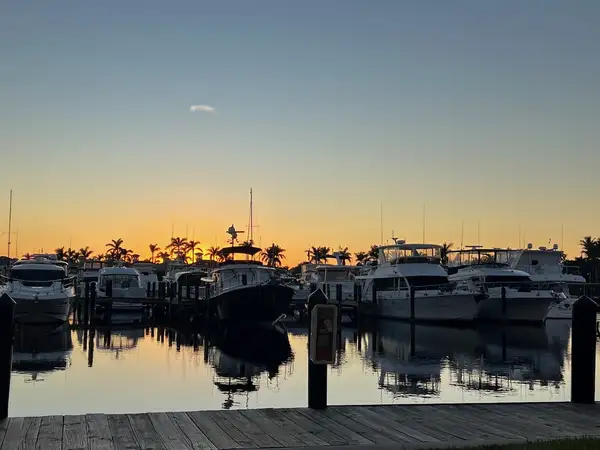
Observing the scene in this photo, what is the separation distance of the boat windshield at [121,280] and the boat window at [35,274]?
13.1 meters

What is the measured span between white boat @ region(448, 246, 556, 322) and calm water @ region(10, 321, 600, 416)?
5153 mm

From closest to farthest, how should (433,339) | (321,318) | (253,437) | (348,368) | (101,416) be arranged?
(253,437) → (101,416) → (321,318) → (348,368) → (433,339)

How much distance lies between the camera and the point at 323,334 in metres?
10.2

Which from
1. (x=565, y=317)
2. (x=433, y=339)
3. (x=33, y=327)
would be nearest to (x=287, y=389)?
(x=433, y=339)

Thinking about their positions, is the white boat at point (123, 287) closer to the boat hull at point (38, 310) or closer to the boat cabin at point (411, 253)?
the boat hull at point (38, 310)

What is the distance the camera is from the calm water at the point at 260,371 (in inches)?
748

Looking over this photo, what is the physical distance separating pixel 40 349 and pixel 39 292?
1008cm

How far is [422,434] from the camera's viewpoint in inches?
333

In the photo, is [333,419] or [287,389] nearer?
[333,419]

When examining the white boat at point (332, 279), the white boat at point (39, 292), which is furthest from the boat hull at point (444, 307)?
the white boat at point (39, 292)

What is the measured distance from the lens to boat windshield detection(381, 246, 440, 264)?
50625 mm

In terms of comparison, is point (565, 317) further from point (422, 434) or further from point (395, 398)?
point (422, 434)

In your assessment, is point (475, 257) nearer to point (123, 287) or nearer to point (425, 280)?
point (425, 280)

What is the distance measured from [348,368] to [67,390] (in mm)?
9624
